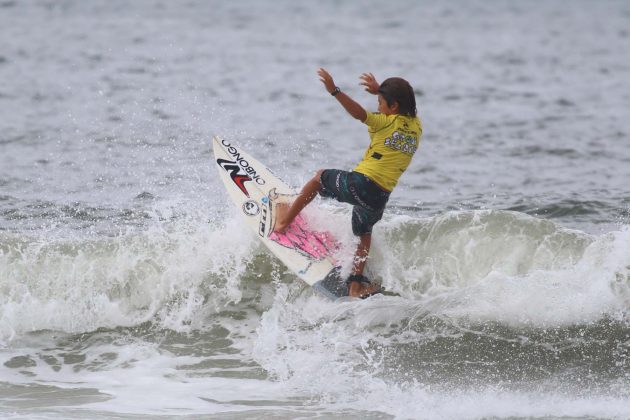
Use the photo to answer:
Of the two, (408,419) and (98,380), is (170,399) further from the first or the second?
(408,419)

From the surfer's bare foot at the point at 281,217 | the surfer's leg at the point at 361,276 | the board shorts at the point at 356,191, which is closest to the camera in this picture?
the board shorts at the point at 356,191

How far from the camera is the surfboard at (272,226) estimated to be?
8.55 meters

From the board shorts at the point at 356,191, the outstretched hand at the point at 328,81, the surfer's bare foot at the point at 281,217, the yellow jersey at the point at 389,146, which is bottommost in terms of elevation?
the surfer's bare foot at the point at 281,217

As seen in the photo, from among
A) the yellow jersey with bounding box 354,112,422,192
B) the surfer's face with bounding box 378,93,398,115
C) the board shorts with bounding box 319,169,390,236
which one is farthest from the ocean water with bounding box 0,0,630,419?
the surfer's face with bounding box 378,93,398,115

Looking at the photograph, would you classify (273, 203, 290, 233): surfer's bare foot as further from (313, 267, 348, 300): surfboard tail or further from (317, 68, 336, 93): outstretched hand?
(317, 68, 336, 93): outstretched hand

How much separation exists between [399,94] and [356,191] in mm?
882

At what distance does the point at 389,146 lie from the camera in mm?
7891

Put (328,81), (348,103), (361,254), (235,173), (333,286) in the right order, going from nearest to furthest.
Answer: (348,103)
(328,81)
(333,286)
(361,254)
(235,173)

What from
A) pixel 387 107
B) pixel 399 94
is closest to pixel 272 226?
pixel 387 107

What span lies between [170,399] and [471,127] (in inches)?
425

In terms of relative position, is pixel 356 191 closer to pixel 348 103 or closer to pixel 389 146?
pixel 389 146

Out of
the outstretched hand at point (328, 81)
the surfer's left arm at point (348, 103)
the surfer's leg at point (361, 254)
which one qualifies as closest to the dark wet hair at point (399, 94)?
the surfer's left arm at point (348, 103)

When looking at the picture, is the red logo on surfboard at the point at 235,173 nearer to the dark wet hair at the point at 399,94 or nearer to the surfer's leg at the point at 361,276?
the surfer's leg at the point at 361,276

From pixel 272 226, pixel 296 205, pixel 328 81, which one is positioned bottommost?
pixel 272 226
